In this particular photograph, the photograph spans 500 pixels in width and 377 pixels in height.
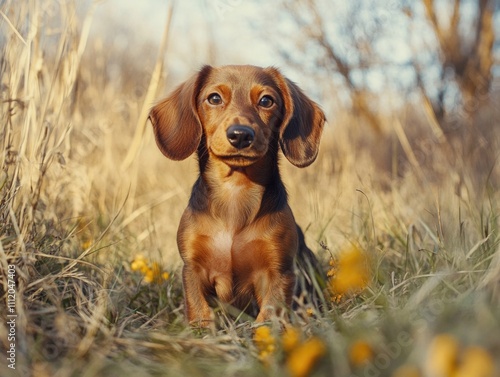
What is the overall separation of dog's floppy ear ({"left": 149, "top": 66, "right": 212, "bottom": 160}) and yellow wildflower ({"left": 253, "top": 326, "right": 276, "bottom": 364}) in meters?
1.12

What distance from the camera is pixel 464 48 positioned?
715cm

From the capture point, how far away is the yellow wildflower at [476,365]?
136 cm

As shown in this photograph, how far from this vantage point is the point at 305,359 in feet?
5.29

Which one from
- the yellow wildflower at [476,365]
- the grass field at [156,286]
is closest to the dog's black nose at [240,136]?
the grass field at [156,286]

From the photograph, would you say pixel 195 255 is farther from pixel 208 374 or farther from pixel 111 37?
pixel 111 37

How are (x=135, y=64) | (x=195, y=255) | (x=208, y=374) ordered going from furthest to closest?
(x=135, y=64) → (x=195, y=255) → (x=208, y=374)

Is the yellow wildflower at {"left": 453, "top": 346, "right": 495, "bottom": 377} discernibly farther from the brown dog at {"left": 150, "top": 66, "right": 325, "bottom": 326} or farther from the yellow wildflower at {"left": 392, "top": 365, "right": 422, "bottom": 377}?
the brown dog at {"left": 150, "top": 66, "right": 325, "bottom": 326}

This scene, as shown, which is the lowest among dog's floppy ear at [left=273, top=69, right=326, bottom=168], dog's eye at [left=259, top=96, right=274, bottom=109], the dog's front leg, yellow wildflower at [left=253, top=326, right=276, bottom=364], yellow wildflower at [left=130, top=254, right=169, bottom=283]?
yellow wildflower at [left=130, top=254, right=169, bottom=283]

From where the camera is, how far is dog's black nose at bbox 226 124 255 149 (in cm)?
256

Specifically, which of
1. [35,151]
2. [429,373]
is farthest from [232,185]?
[429,373]

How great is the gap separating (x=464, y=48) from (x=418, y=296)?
228 inches

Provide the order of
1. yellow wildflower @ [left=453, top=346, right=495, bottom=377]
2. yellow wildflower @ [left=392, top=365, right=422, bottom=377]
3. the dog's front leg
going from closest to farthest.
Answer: yellow wildflower @ [left=453, top=346, right=495, bottom=377] < yellow wildflower @ [left=392, top=365, right=422, bottom=377] < the dog's front leg

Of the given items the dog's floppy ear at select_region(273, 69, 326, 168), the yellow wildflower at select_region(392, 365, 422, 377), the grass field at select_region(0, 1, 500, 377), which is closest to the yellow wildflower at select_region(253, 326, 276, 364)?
the grass field at select_region(0, 1, 500, 377)

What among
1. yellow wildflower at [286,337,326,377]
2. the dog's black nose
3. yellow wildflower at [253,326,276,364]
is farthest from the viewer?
the dog's black nose
